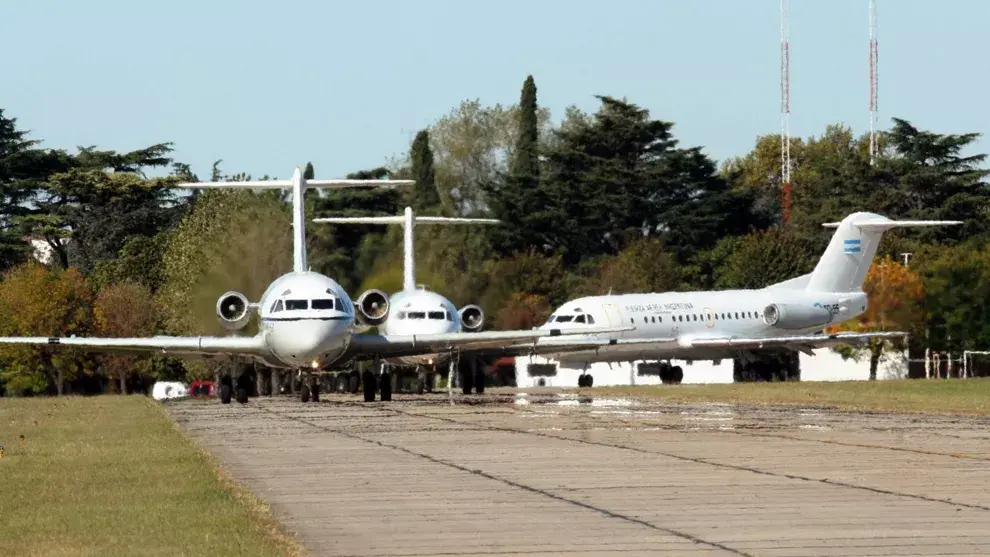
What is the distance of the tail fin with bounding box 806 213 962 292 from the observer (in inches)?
2549

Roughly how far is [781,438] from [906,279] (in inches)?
2093

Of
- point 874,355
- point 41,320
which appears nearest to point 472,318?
point 874,355

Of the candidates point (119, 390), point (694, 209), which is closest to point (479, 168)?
point (694, 209)

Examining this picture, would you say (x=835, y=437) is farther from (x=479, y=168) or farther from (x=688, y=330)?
(x=479, y=168)

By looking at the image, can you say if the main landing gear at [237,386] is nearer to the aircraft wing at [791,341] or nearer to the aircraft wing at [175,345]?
the aircraft wing at [175,345]

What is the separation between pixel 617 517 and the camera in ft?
43.7

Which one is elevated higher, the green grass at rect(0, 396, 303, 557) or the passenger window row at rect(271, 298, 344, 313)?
the passenger window row at rect(271, 298, 344, 313)

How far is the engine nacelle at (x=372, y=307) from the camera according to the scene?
43812 millimetres

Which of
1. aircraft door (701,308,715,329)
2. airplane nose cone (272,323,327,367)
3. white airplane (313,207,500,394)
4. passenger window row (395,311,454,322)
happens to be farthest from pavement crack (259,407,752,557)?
aircraft door (701,308,715,329)

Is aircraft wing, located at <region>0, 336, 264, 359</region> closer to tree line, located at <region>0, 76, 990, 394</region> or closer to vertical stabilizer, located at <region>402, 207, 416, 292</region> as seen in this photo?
vertical stabilizer, located at <region>402, 207, 416, 292</region>

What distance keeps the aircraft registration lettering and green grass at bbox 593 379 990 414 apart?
762 centimetres

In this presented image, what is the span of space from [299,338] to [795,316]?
30.3m

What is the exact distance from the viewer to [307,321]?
37562 mm

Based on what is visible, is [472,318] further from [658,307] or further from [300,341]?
[300,341]
